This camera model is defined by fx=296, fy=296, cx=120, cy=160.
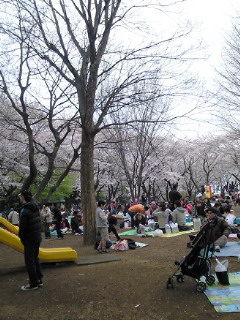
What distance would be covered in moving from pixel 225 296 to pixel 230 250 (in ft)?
10.7

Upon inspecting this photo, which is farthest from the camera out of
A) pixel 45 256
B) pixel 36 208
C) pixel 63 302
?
pixel 45 256

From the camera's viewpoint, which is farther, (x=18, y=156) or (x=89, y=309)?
(x=18, y=156)

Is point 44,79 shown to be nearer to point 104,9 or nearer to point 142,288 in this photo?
point 104,9

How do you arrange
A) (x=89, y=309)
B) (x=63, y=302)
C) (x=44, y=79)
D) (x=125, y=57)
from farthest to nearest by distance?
1. (x=44, y=79)
2. (x=125, y=57)
3. (x=63, y=302)
4. (x=89, y=309)

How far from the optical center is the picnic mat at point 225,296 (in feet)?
12.2

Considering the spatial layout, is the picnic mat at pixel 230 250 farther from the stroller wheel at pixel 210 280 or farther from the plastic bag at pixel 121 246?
the plastic bag at pixel 121 246

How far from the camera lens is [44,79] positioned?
10.1m

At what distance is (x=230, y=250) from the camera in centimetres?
709

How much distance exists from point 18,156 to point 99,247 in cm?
1090

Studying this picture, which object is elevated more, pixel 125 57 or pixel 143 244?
pixel 125 57

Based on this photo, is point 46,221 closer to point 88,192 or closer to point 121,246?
point 88,192

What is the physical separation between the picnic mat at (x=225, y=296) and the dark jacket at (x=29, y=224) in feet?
9.04

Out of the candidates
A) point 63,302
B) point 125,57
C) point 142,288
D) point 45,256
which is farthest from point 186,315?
point 125,57

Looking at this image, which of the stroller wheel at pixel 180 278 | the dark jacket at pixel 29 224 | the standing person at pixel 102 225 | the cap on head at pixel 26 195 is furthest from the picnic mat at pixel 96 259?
A: the cap on head at pixel 26 195
